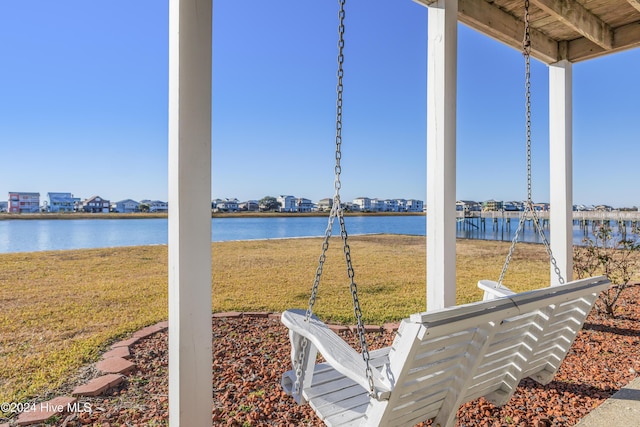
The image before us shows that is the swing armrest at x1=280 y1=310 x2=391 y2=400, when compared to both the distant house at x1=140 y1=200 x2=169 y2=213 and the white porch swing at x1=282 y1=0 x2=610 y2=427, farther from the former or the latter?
the distant house at x1=140 y1=200 x2=169 y2=213

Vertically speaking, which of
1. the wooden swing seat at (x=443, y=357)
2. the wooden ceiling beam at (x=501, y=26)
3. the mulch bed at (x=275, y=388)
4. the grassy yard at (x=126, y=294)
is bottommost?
the grassy yard at (x=126, y=294)

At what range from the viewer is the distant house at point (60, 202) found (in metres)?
23.6

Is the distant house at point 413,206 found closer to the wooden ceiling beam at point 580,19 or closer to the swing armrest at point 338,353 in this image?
the wooden ceiling beam at point 580,19

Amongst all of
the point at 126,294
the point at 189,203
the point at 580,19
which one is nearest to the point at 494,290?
the point at 189,203

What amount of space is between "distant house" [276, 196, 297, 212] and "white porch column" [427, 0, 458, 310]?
36.0 metres

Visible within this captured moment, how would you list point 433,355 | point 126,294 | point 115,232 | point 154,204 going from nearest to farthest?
point 433,355
point 126,294
point 115,232
point 154,204

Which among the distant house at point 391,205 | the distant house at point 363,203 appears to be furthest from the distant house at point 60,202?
the distant house at point 391,205

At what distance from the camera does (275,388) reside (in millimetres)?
2061

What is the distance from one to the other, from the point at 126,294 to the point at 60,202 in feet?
81.4

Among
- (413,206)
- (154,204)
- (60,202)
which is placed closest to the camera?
(60,202)

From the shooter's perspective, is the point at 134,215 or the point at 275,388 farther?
the point at 134,215

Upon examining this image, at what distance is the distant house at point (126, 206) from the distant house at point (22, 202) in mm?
9704

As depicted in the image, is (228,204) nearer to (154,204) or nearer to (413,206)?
(154,204)

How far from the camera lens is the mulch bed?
1.75 m
